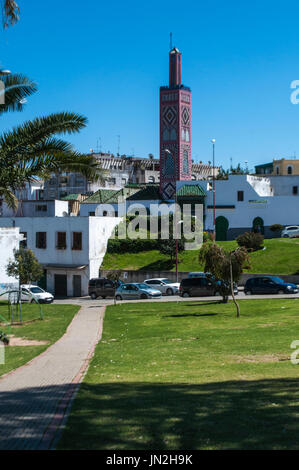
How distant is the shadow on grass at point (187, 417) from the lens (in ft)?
27.2

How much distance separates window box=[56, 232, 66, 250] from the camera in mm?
53875

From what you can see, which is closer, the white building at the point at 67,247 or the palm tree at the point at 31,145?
the palm tree at the point at 31,145

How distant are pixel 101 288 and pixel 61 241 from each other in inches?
388

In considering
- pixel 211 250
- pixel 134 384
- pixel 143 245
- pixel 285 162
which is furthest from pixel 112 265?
pixel 285 162

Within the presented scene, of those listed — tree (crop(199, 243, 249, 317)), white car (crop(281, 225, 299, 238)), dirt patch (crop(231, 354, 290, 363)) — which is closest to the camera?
dirt patch (crop(231, 354, 290, 363))

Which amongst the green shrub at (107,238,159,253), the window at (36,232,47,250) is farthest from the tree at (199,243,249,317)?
the window at (36,232,47,250)

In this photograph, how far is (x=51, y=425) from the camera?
31.0 feet

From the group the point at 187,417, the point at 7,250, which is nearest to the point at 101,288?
the point at 7,250

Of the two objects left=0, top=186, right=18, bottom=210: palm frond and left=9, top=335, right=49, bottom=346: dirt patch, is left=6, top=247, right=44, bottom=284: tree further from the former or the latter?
left=0, top=186, right=18, bottom=210: palm frond

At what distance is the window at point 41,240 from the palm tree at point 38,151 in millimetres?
34679

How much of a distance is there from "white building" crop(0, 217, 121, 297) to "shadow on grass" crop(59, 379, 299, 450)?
1607 inches

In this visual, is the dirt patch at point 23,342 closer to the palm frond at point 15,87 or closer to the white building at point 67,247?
the palm frond at point 15,87

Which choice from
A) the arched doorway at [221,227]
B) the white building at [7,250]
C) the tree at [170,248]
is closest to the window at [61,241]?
the tree at [170,248]
